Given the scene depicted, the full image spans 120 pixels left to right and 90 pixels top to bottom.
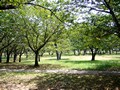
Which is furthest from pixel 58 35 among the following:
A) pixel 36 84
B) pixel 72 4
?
pixel 36 84

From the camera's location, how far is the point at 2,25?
77.8 ft

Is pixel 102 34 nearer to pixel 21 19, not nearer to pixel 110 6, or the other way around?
pixel 110 6

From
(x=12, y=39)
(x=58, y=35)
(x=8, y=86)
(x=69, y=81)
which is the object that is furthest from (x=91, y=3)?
(x=12, y=39)

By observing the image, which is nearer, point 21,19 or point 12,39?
point 21,19

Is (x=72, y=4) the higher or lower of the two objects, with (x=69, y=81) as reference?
higher

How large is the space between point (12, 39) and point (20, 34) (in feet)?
12.8

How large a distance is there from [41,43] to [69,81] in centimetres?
1376

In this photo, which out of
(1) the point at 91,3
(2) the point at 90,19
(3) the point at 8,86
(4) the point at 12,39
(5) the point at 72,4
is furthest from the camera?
(4) the point at 12,39

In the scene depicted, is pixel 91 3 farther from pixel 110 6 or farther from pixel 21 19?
pixel 21 19

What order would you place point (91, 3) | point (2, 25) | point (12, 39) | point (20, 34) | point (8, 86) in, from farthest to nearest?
point (12, 39), point (20, 34), point (2, 25), point (91, 3), point (8, 86)

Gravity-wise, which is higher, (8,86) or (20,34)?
(20,34)

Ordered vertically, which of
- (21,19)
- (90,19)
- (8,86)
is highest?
(21,19)

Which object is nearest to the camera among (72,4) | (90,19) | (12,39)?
(72,4)

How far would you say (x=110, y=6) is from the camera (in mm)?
11758
